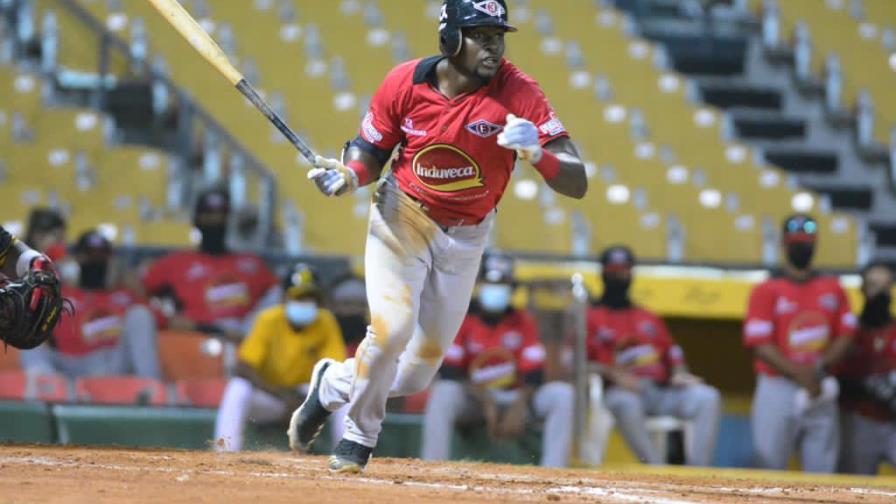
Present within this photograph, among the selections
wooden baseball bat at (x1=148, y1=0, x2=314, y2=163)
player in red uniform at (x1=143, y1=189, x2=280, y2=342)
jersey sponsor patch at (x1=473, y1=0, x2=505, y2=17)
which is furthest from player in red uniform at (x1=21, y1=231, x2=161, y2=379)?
jersey sponsor patch at (x1=473, y1=0, x2=505, y2=17)

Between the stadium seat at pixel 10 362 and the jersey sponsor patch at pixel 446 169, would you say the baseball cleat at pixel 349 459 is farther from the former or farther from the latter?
the stadium seat at pixel 10 362

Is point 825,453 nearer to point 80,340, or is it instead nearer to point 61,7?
point 80,340

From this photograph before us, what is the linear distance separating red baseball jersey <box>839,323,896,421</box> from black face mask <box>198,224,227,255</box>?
13.4 feet

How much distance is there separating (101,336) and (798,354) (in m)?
4.39

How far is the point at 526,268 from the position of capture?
1086cm

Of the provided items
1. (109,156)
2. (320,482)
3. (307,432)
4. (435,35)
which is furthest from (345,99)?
(320,482)

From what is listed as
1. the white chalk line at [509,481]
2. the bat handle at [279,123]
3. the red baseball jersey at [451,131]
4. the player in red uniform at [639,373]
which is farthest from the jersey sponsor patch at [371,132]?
the player in red uniform at [639,373]

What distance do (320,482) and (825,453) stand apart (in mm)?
4789

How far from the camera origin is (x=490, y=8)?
19.5 ft

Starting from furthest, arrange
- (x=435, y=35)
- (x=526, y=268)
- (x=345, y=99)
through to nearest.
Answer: (x=435, y=35) → (x=345, y=99) → (x=526, y=268)

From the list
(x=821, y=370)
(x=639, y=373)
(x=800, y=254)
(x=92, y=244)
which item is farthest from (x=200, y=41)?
(x=821, y=370)

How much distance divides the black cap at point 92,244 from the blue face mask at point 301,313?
1379mm

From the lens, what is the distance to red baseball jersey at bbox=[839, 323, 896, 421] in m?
9.90

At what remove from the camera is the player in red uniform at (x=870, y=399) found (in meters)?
9.86
